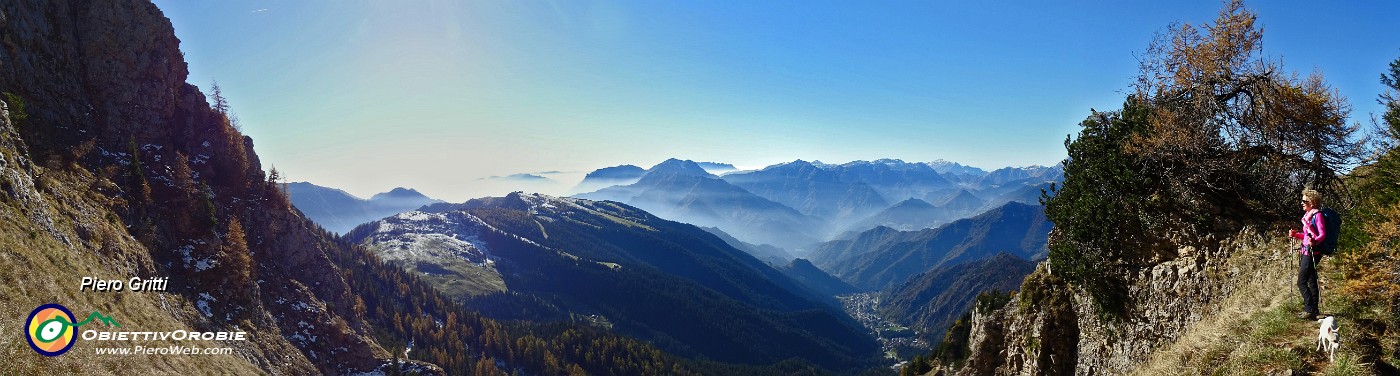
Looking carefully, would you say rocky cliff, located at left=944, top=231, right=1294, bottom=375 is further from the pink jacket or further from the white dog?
the white dog

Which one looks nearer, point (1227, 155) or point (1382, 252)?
point (1382, 252)

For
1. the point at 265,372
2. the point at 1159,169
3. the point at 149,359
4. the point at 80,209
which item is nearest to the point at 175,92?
the point at 80,209

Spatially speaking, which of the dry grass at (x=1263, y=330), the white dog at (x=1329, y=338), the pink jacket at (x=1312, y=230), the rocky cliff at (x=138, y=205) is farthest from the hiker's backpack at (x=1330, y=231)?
the rocky cliff at (x=138, y=205)

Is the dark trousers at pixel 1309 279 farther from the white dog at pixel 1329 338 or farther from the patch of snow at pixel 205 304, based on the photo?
the patch of snow at pixel 205 304

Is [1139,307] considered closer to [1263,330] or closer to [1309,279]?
[1263,330]

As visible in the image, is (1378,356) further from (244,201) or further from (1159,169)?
(244,201)

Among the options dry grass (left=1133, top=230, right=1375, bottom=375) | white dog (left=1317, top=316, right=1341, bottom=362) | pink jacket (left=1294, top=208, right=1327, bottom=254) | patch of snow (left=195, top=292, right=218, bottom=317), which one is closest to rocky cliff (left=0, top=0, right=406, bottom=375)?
patch of snow (left=195, top=292, right=218, bottom=317)
